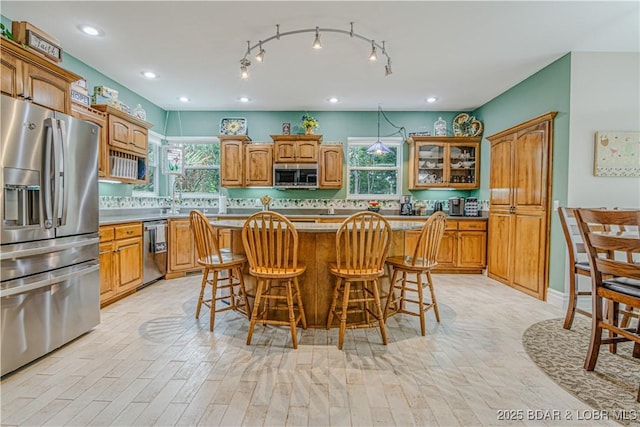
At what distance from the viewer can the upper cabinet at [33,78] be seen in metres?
2.20

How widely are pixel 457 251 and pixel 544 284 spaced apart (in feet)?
4.86

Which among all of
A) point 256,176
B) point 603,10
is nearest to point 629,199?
point 603,10

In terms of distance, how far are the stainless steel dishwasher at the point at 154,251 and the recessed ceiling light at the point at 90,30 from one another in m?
2.07

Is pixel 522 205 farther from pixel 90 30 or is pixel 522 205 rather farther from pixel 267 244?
pixel 90 30

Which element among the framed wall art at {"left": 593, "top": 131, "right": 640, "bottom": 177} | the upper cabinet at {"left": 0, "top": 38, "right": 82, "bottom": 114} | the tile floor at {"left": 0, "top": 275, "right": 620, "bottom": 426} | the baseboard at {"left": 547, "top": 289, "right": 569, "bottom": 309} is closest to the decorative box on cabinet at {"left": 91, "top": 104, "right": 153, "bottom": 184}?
the upper cabinet at {"left": 0, "top": 38, "right": 82, "bottom": 114}

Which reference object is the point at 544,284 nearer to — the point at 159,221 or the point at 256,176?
the point at 256,176

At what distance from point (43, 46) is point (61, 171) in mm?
1032

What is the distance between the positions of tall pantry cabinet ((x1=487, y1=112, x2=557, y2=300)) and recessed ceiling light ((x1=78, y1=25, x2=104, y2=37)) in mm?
4732

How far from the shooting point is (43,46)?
2.50 meters

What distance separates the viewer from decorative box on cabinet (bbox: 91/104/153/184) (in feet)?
12.6

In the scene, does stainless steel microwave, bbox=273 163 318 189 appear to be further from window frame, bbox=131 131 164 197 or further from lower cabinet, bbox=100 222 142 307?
lower cabinet, bbox=100 222 142 307

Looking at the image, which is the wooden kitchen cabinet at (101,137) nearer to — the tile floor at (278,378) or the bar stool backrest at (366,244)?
the tile floor at (278,378)

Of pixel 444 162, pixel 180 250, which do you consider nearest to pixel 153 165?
pixel 180 250

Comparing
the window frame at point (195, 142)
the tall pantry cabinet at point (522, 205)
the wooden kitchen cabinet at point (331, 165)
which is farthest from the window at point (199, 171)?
the tall pantry cabinet at point (522, 205)
